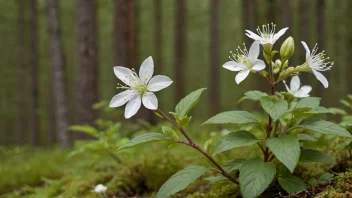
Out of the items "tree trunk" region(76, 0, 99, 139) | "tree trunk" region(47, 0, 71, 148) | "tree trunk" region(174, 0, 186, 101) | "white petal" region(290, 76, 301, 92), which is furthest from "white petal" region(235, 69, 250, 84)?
"tree trunk" region(174, 0, 186, 101)

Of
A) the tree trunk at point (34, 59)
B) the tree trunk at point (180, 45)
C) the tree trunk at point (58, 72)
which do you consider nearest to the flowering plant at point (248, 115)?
the tree trunk at point (58, 72)

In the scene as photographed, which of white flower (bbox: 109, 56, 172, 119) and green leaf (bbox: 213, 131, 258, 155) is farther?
white flower (bbox: 109, 56, 172, 119)

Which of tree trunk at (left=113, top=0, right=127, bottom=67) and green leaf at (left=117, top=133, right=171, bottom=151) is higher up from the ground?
tree trunk at (left=113, top=0, right=127, bottom=67)

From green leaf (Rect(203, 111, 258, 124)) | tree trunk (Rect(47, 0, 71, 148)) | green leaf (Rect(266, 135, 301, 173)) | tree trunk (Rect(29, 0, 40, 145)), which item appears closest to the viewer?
green leaf (Rect(266, 135, 301, 173))

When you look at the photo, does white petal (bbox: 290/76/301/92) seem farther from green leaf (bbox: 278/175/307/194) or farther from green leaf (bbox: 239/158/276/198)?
green leaf (bbox: 239/158/276/198)

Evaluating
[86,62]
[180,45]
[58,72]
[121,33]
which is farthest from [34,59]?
[86,62]

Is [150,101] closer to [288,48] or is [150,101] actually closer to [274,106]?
[274,106]
